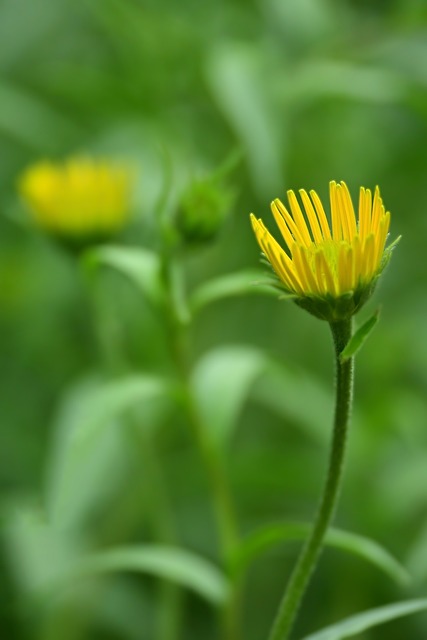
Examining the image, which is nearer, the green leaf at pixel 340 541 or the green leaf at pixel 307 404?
the green leaf at pixel 340 541

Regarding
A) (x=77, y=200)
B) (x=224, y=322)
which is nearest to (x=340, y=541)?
(x=77, y=200)

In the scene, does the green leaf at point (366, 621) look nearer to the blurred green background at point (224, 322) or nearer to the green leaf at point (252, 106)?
the blurred green background at point (224, 322)

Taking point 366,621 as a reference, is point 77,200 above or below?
above

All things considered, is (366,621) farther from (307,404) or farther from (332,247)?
(307,404)

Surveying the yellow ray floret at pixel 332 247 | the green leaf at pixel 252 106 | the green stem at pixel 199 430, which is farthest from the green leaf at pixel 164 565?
the green leaf at pixel 252 106

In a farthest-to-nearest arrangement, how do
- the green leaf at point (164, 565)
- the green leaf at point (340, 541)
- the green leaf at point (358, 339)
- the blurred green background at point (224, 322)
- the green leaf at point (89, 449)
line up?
1. the blurred green background at point (224, 322)
2. the green leaf at point (89, 449)
3. the green leaf at point (164, 565)
4. the green leaf at point (340, 541)
5. the green leaf at point (358, 339)

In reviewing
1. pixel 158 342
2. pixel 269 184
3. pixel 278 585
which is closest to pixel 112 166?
pixel 269 184
